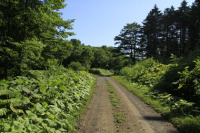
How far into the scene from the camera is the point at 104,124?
4848 millimetres

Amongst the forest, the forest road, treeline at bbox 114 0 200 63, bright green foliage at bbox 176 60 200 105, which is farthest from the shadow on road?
treeline at bbox 114 0 200 63

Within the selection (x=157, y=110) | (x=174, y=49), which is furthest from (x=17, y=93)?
(x=174, y=49)

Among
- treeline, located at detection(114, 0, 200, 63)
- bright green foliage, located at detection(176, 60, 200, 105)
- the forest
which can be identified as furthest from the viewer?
treeline, located at detection(114, 0, 200, 63)

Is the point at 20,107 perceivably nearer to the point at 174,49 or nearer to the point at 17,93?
the point at 17,93

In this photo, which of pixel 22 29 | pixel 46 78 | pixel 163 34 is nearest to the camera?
pixel 46 78

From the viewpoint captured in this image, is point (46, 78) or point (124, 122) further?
point (46, 78)

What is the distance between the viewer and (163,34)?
33094mm

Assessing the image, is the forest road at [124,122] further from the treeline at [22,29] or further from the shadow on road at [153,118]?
the treeline at [22,29]

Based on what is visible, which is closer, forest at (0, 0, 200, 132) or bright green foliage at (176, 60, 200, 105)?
forest at (0, 0, 200, 132)

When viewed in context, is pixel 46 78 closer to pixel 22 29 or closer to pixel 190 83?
pixel 22 29

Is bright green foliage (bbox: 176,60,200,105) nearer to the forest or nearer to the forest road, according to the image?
the forest

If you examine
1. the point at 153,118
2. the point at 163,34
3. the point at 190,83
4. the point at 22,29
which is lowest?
→ the point at 153,118

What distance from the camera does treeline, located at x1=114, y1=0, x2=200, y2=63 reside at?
28.0 m

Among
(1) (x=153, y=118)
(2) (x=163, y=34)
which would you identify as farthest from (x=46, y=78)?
(2) (x=163, y=34)
